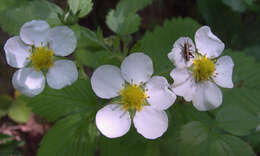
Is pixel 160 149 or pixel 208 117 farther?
pixel 208 117

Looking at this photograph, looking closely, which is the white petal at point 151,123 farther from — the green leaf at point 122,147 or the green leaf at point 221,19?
the green leaf at point 221,19

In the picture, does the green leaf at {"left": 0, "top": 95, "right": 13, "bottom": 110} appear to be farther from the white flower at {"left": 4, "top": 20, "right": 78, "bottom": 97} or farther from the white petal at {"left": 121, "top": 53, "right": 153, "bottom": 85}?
the white petal at {"left": 121, "top": 53, "right": 153, "bottom": 85}

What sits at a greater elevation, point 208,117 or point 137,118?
point 137,118

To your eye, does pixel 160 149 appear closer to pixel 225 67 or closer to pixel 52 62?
pixel 225 67

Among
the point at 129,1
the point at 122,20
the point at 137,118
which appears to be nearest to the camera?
the point at 137,118

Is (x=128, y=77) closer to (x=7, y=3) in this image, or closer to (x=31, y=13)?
(x=31, y=13)

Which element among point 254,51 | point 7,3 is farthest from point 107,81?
point 254,51

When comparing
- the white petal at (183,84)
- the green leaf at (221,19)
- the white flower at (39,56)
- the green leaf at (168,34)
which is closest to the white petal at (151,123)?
the white petal at (183,84)

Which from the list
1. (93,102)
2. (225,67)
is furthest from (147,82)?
(225,67)

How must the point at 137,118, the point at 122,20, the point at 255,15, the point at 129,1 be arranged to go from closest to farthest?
the point at 137,118
the point at 122,20
the point at 129,1
the point at 255,15
